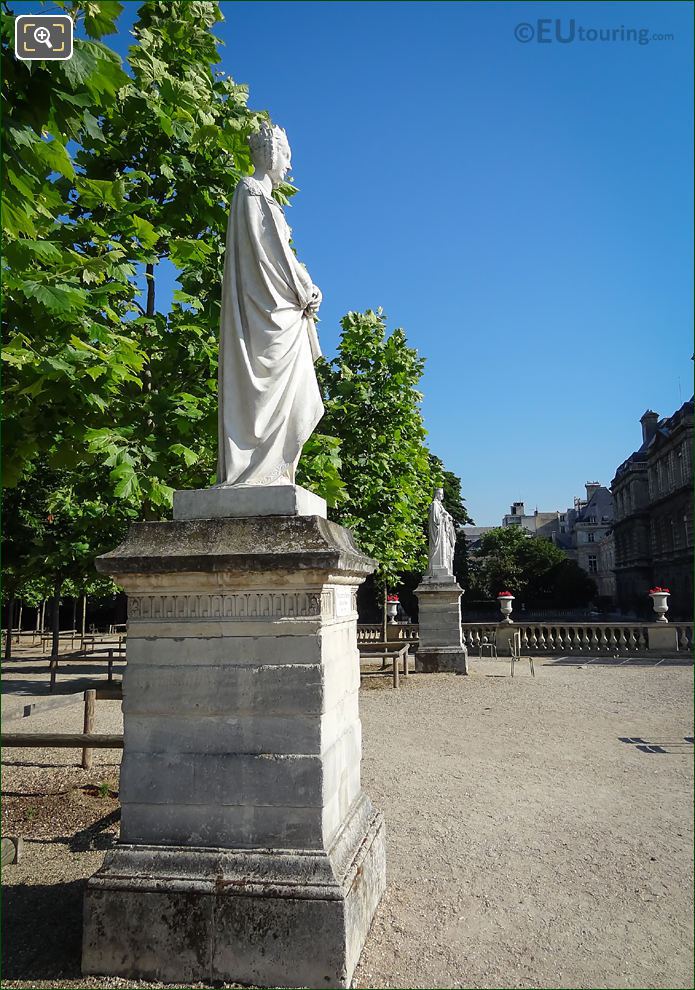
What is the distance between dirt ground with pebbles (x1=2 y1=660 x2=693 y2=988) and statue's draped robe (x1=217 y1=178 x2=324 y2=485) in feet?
9.33

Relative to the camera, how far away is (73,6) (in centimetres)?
441

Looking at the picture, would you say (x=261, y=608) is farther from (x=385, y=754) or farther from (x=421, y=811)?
(x=385, y=754)

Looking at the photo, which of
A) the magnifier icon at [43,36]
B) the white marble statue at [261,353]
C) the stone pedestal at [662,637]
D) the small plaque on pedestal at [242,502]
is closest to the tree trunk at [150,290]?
the white marble statue at [261,353]

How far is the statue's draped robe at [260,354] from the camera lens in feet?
14.0

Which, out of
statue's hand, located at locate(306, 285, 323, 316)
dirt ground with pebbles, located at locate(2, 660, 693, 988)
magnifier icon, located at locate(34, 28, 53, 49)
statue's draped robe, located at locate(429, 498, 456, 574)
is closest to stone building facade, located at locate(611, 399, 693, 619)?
statue's draped robe, located at locate(429, 498, 456, 574)

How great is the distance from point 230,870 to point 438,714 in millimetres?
8641

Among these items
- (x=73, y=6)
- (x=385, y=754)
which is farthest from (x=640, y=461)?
(x=73, y=6)

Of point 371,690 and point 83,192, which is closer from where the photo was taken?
point 83,192

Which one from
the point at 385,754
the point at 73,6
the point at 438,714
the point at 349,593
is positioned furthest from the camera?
the point at 438,714

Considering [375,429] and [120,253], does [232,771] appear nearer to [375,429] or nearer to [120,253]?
[120,253]

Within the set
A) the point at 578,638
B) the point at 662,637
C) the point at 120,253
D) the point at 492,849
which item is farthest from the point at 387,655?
the point at 662,637

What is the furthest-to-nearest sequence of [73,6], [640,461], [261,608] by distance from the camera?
[640,461] < [73,6] < [261,608]

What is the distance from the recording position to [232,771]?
12.4 ft

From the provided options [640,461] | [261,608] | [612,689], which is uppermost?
[640,461]
